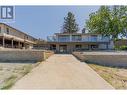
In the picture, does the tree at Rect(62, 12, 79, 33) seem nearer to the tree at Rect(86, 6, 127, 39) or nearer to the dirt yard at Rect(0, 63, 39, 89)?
the tree at Rect(86, 6, 127, 39)

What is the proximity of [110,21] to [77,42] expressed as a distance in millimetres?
7331

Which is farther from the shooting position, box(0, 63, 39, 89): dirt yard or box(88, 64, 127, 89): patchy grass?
box(88, 64, 127, 89): patchy grass

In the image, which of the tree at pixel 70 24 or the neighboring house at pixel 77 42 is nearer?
the neighboring house at pixel 77 42

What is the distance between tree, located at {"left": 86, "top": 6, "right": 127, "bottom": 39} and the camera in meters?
40.3

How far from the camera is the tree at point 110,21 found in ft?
132

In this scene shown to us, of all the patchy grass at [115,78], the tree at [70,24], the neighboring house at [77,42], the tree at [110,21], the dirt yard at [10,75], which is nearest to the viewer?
the dirt yard at [10,75]

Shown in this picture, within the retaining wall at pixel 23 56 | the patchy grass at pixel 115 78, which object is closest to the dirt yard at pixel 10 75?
the patchy grass at pixel 115 78

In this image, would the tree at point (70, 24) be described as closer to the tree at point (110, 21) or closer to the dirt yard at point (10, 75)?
the tree at point (110, 21)

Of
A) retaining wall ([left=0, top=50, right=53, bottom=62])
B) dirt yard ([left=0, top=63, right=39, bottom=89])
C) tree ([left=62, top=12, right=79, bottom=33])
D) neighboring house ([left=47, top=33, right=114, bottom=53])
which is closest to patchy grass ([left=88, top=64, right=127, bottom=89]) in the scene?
dirt yard ([left=0, top=63, right=39, bottom=89])

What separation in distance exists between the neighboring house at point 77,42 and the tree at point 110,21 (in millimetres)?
2079

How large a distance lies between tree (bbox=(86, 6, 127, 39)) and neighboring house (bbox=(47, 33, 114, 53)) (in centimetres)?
208

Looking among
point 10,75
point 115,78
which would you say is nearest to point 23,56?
point 10,75
